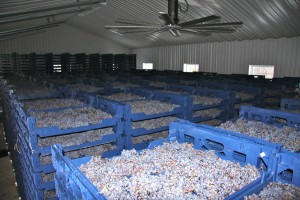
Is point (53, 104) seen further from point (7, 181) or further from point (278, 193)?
point (278, 193)

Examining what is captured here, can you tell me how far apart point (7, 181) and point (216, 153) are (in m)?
6.32

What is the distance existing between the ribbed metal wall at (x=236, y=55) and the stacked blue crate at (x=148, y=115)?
23.6ft

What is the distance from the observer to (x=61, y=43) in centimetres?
1909

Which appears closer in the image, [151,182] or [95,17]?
[151,182]

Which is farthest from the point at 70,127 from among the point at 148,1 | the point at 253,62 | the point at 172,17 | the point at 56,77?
the point at 253,62

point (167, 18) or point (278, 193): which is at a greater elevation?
point (167, 18)

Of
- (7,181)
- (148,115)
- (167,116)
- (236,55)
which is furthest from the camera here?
(236,55)

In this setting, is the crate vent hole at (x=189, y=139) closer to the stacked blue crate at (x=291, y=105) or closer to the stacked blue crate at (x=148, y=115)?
the stacked blue crate at (x=148, y=115)

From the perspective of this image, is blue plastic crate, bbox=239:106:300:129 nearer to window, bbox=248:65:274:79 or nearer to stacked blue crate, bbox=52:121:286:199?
stacked blue crate, bbox=52:121:286:199

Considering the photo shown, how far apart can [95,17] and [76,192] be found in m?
14.9

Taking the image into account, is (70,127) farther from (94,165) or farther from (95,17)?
(95,17)

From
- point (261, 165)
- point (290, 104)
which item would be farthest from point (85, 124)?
point (290, 104)

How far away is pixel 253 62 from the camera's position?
38.6 feet

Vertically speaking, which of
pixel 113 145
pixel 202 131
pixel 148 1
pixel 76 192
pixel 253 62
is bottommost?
pixel 113 145
